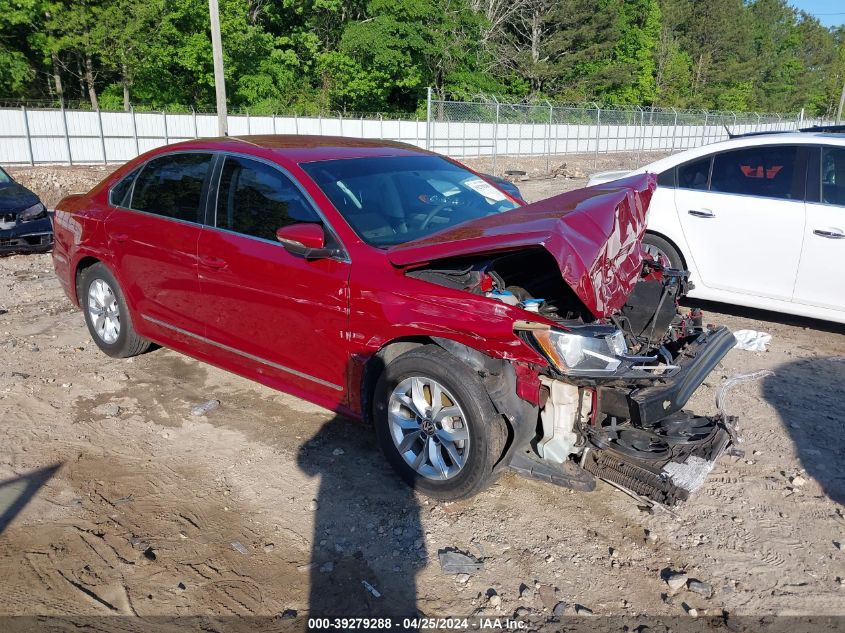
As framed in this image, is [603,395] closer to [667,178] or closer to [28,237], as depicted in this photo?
[667,178]

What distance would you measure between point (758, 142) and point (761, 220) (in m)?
0.79

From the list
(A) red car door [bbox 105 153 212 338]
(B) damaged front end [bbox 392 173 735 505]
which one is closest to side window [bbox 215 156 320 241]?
(A) red car door [bbox 105 153 212 338]

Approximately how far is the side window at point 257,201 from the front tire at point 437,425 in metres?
1.11

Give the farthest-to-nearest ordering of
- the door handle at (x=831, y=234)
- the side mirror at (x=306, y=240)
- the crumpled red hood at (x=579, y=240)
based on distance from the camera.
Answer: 1. the door handle at (x=831, y=234)
2. the side mirror at (x=306, y=240)
3. the crumpled red hood at (x=579, y=240)

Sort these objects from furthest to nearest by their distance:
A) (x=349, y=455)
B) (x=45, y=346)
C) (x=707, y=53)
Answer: (x=707, y=53), (x=45, y=346), (x=349, y=455)

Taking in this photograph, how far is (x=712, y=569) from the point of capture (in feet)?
10.1

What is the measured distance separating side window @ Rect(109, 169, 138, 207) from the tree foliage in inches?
1124

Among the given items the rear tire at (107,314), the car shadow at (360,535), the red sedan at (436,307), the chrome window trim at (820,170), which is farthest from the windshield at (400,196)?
the chrome window trim at (820,170)

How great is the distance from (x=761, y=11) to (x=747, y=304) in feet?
330

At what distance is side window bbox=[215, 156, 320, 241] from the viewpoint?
4023mm

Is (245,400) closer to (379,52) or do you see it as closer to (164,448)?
(164,448)

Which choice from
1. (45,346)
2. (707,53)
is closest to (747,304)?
(45,346)

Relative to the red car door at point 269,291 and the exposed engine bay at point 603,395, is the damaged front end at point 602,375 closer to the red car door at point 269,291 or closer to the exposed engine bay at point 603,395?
the exposed engine bay at point 603,395

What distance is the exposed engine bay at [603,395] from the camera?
3188 mm
